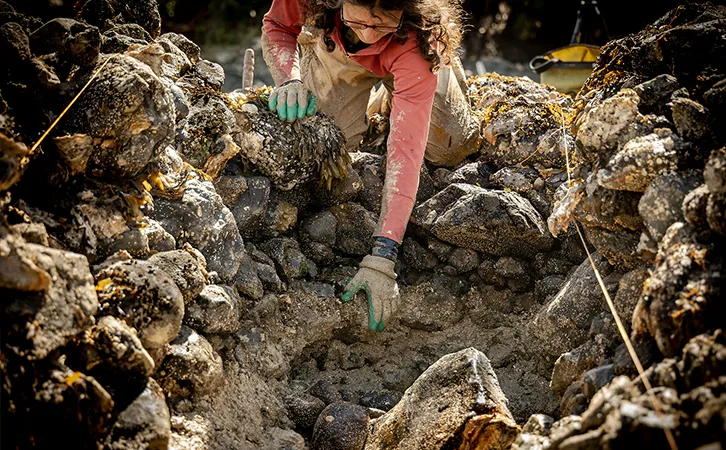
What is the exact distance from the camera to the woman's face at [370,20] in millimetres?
2357

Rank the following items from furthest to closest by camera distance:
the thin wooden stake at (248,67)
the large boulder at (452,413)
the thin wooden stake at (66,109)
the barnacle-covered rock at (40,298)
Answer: the thin wooden stake at (248,67)
the large boulder at (452,413)
the thin wooden stake at (66,109)
the barnacle-covered rock at (40,298)

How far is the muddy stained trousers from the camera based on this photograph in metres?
3.05

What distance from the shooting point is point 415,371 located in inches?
101

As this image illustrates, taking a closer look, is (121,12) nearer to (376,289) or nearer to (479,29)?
(376,289)

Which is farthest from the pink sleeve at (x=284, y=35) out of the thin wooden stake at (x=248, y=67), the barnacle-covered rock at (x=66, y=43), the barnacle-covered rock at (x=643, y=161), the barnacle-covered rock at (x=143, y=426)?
the barnacle-covered rock at (x=143, y=426)

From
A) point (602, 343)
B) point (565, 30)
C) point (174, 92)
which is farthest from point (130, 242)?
point (565, 30)

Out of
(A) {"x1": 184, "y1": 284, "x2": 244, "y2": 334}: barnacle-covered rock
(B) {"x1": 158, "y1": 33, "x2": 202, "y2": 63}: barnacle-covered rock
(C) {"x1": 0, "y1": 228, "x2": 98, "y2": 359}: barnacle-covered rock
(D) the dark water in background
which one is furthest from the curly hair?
(D) the dark water in background

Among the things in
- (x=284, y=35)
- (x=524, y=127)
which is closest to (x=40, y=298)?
Answer: (x=284, y=35)

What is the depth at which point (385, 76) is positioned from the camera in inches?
117

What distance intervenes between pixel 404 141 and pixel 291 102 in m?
0.50

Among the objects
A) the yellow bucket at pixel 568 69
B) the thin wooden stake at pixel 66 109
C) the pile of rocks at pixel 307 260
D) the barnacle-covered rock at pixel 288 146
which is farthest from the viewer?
the yellow bucket at pixel 568 69

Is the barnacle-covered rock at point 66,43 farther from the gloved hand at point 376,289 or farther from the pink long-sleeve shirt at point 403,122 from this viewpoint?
the gloved hand at point 376,289

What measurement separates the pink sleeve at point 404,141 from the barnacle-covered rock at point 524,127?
0.59 metres

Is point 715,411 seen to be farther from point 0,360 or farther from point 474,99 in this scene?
point 474,99
